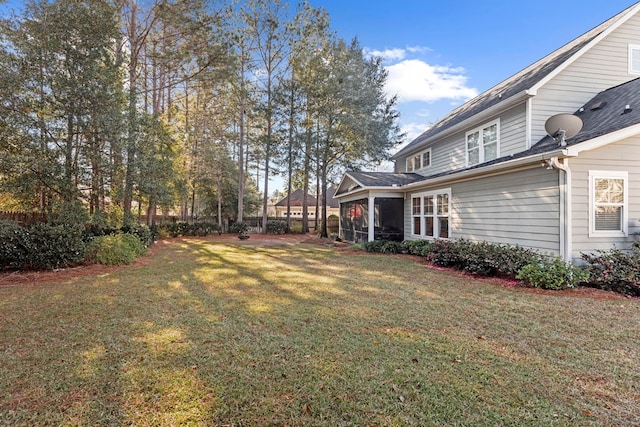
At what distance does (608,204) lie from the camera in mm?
6422

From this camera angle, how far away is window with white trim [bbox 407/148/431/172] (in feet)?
45.3

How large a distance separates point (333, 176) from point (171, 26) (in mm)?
13351

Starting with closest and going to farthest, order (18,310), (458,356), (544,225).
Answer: (458,356) < (18,310) < (544,225)

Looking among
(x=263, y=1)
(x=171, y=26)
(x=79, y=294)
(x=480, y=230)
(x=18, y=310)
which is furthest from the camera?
(x=263, y=1)

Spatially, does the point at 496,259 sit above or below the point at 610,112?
below

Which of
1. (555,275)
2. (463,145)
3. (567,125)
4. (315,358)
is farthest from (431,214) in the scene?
(315,358)

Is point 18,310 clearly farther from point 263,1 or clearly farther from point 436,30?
point 263,1

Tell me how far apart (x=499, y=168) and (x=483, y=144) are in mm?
2903

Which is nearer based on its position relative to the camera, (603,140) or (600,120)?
(603,140)

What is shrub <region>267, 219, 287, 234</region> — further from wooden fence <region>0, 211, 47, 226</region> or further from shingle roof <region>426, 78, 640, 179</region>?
shingle roof <region>426, 78, 640, 179</region>

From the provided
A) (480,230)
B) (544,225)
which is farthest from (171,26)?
(544,225)

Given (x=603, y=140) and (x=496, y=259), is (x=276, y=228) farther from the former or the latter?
(x=603, y=140)

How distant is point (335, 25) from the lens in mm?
20906

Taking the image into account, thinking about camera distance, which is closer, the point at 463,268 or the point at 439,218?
the point at 463,268
